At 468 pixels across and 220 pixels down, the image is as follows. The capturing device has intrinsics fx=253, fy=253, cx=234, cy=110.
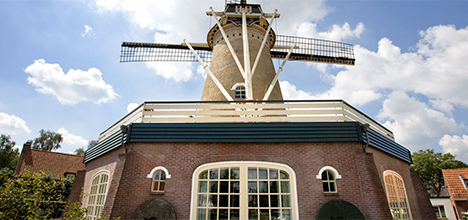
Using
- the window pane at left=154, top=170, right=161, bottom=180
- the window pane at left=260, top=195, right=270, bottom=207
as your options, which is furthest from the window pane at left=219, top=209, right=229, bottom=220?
the window pane at left=154, top=170, right=161, bottom=180

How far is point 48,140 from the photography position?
40.8 metres

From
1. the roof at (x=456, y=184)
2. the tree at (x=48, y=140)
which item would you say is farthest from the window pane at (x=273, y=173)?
the tree at (x=48, y=140)

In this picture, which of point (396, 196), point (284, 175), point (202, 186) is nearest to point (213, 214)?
point (202, 186)

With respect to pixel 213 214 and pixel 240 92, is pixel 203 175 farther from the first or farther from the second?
pixel 240 92

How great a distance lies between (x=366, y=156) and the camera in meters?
7.58

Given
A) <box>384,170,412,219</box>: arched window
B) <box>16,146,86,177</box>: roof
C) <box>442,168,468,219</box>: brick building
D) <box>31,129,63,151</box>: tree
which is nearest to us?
<box>384,170,412,219</box>: arched window

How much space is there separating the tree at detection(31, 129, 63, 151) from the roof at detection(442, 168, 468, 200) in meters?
52.7

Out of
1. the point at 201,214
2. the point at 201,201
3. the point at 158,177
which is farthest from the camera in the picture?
the point at 158,177

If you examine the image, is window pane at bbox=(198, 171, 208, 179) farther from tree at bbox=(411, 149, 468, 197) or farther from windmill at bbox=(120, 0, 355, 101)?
tree at bbox=(411, 149, 468, 197)

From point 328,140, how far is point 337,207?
1899 mm

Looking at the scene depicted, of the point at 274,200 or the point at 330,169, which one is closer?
the point at 274,200

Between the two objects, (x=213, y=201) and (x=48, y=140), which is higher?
(x=48, y=140)

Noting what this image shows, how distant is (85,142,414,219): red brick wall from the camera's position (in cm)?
709

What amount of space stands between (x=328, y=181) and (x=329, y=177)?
0.15 meters
